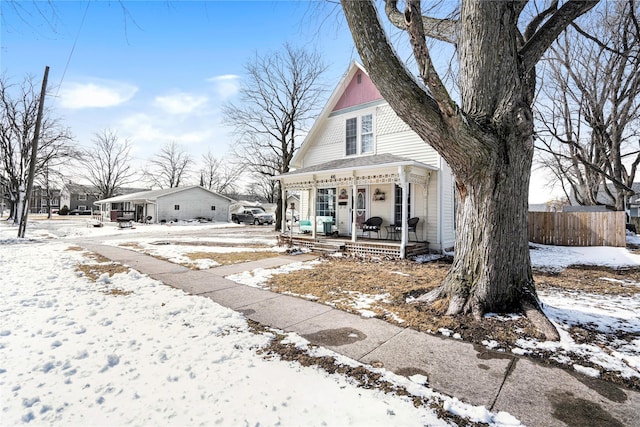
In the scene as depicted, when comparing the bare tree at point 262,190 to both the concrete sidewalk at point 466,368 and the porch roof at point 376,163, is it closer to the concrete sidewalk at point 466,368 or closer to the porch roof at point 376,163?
the porch roof at point 376,163

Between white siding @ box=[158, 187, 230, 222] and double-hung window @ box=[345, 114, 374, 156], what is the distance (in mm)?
26198

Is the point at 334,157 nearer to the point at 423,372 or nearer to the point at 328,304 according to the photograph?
the point at 328,304

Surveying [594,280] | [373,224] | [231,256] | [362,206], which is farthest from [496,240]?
[362,206]

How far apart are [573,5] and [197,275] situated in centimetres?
826

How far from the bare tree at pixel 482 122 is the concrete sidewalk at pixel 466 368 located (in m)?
0.94

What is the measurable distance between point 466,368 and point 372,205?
921 cm

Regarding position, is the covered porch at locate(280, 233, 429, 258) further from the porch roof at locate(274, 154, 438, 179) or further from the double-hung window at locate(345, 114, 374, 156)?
the double-hung window at locate(345, 114, 374, 156)

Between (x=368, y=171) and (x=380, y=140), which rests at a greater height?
(x=380, y=140)

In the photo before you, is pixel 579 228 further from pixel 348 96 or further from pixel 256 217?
pixel 256 217

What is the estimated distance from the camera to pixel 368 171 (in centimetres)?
1016

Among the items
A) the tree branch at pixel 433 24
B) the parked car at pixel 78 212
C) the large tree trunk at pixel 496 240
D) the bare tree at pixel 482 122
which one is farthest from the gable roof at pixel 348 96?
the parked car at pixel 78 212

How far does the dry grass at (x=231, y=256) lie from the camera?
8672 mm

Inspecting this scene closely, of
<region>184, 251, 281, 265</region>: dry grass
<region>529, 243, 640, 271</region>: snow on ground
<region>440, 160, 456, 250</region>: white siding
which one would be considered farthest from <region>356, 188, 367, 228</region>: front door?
<region>529, 243, 640, 271</region>: snow on ground

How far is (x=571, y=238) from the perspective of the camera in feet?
40.7
